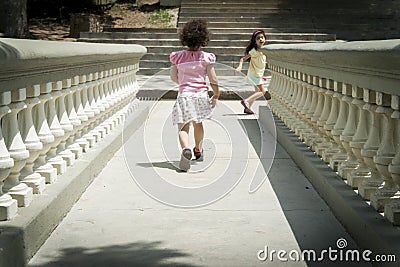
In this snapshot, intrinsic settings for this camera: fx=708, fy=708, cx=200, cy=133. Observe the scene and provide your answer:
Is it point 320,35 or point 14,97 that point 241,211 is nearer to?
point 14,97

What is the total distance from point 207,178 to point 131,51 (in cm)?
366

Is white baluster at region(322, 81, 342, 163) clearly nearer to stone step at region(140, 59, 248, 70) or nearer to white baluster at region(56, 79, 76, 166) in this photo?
white baluster at region(56, 79, 76, 166)

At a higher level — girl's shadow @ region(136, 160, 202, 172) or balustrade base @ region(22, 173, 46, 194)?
balustrade base @ region(22, 173, 46, 194)

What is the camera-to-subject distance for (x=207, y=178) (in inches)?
273

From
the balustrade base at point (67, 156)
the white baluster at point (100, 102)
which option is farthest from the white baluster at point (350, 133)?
the white baluster at point (100, 102)

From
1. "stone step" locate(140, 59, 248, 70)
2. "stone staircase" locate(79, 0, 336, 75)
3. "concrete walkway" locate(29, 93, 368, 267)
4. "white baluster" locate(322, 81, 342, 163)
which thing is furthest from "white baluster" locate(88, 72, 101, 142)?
"stone step" locate(140, 59, 248, 70)

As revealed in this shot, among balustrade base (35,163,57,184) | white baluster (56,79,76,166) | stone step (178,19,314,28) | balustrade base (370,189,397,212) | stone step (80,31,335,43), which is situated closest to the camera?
balustrade base (370,189,397,212)

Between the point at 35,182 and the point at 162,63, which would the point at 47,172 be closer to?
the point at 35,182

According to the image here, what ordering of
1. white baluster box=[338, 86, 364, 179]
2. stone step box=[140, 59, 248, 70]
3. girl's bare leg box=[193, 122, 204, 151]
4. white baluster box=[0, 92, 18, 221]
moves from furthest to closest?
stone step box=[140, 59, 248, 70] < girl's bare leg box=[193, 122, 204, 151] < white baluster box=[338, 86, 364, 179] < white baluster box=[0, 92, 18, 221]

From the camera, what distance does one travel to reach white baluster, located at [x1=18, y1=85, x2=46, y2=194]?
15.6 feet

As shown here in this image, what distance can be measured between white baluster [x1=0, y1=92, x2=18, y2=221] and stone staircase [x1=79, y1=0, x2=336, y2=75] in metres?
16.0

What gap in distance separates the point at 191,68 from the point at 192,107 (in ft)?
1.36
